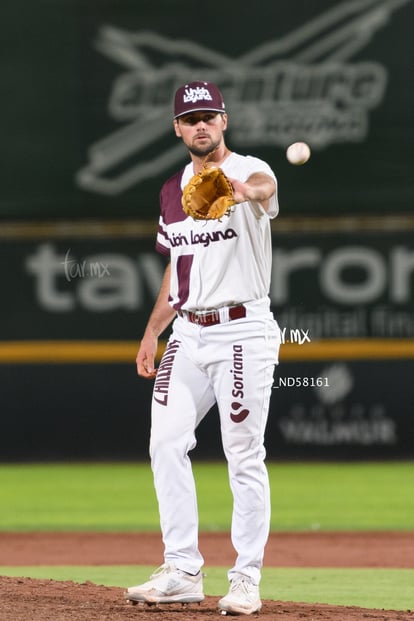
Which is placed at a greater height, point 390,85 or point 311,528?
point 390,85

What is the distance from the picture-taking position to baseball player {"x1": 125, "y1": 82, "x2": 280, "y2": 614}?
3.82 metres

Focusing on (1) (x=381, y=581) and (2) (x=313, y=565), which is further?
(2) (x=313, y=565)

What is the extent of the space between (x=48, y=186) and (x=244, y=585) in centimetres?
634

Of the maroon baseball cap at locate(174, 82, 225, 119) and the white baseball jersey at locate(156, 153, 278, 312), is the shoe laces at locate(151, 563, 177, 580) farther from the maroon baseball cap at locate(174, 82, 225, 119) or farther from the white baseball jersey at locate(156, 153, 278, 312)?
the maroon baseball cap at locate(174, 82, 225, 119)

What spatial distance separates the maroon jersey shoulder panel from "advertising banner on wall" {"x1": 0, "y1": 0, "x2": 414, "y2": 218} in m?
5.53

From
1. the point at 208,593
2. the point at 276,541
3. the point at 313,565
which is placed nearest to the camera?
the point at 208,593

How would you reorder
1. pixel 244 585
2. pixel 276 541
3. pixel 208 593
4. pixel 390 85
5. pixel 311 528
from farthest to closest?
pixel 390 85 < pixel 311 528 < pixel 276 541 < pixel 208 593 < pixel 244 585

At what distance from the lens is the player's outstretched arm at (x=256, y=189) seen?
142 inches

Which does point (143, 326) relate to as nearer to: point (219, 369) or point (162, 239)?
point (162, 239)

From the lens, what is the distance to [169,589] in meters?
3.86

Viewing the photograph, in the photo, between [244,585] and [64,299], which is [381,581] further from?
[64,299]

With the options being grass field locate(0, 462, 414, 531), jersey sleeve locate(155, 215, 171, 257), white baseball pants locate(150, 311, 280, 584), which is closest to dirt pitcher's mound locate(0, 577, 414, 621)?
white baseball pants locate(150, 311, 280, 584)

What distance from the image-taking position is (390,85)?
961cm

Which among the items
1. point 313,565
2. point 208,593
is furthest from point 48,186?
point 208,593
